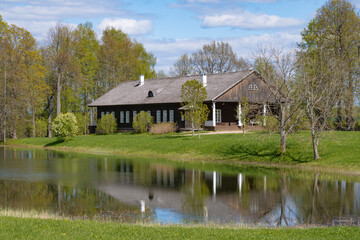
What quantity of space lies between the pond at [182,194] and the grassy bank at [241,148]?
3231 mm

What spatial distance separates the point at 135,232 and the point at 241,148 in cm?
2470

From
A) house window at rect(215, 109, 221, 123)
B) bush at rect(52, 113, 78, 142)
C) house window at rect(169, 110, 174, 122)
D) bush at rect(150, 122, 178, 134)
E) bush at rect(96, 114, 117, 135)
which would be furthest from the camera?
bush at rect(96, 114, 117, 135)

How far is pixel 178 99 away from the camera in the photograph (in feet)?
176

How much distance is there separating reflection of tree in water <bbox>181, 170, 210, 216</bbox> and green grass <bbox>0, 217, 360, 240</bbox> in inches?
171

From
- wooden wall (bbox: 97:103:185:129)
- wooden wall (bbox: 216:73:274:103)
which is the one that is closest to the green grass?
wooden wall (bbox: 216:73:274:103)

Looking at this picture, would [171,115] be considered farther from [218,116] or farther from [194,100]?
[194,100]

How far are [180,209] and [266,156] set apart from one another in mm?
16987

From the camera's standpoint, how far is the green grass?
12.1m

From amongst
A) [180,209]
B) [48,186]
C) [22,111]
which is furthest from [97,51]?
[180,209]

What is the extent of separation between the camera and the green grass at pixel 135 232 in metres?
12.1

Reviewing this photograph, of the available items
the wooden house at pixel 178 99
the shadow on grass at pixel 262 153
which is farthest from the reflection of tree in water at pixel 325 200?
the wooden house at pixel 178 99

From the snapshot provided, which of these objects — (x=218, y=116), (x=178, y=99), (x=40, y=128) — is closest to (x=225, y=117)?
(x=218, y=116)

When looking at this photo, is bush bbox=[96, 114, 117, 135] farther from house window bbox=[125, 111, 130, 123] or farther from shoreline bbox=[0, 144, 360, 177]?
shoreline bbox=[0, 144, 360, 177]

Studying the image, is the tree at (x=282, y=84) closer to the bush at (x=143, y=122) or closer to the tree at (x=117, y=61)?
the bush at (x=143, y=122)
